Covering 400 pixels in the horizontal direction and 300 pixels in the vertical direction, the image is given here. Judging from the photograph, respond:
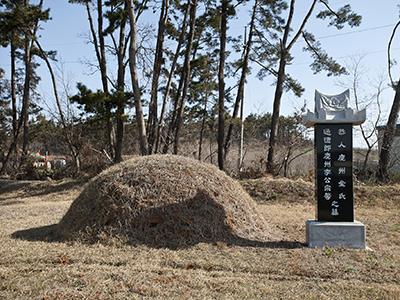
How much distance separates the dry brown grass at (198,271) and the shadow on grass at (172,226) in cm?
17

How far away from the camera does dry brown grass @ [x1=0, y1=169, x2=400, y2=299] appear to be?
4.05 meters

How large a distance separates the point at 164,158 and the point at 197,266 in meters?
2.91

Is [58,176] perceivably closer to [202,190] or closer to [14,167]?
[14,167]

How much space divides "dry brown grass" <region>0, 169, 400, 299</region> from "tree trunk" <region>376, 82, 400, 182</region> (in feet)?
29.0

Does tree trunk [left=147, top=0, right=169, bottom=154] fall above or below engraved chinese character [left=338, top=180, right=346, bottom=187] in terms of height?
above

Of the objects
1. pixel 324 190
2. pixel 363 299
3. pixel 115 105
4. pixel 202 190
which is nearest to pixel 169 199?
pixel 202 190

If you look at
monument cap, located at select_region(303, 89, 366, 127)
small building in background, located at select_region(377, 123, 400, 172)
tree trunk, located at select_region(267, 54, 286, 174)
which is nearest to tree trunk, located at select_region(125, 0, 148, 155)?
tree trunk, located at select_region(267, 54, 286, 174)

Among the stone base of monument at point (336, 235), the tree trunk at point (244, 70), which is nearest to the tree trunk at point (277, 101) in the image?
the tree trunk at point (244, 70)

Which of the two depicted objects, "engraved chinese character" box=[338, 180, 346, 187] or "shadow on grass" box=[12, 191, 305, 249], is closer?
"shadow on grass" box=[12, 191, 305, 249]

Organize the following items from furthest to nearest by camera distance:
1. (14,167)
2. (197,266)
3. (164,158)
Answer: (14,167) < (164,158) < (197,266)

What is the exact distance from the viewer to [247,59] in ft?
63.2

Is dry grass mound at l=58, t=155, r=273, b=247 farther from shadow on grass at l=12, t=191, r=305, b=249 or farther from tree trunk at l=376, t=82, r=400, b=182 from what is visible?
tree trunk at l=376, t=82, r=400, b=182

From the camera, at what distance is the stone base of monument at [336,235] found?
6031 millimetres

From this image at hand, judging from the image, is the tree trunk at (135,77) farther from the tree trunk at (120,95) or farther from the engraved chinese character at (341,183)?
the engraved chinese character at (341,183)
